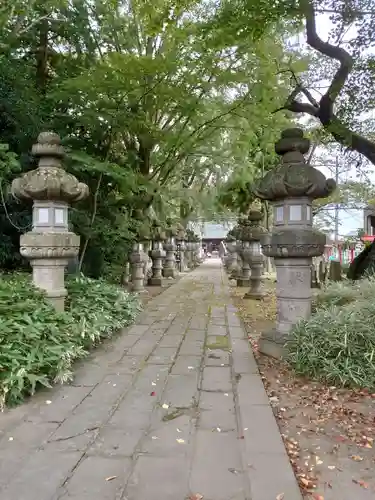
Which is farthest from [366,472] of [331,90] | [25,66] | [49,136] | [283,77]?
[283,77]

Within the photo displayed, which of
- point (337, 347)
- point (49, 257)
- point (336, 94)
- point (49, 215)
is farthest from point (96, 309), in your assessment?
point (336, 94)

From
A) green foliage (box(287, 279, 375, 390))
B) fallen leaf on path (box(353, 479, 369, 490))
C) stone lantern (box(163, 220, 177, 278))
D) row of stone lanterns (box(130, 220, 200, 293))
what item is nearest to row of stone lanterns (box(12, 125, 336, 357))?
green foliage (box(287, 279, 375, 390))

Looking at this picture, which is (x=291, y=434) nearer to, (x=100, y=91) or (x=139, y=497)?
(x=139, y=497)

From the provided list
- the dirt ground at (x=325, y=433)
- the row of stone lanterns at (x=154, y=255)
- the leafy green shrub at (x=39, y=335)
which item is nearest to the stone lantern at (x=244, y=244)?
the row of stone lanterns at (x=154, y=255)

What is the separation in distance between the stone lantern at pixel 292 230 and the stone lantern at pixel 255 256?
14.7 feet

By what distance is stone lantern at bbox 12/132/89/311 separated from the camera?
4.22 metres

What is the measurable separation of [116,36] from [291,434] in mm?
7784

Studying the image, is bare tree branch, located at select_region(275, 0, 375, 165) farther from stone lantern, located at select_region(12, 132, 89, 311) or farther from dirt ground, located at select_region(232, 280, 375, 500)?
dirt ground, located at select_region(232, 280, 375, 500)

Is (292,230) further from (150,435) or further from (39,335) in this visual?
(39,335)

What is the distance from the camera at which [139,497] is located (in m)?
1.80

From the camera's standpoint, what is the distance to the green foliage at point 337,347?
10.7 ft

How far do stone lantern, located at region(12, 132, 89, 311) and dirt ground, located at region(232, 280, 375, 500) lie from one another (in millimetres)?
2426

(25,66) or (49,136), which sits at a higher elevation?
(25,66)

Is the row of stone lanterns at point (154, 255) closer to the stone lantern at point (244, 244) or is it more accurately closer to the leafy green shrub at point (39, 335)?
the stone lantern at point (244, 244)
